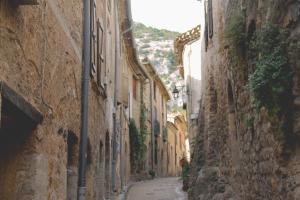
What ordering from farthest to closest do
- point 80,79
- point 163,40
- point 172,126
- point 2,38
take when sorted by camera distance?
1. point 163,40
2. point 172,126
3. point 80,79
4. point 2,38

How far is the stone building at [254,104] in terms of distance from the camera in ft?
16.4

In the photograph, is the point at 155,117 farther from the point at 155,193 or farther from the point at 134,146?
the point at 155,193

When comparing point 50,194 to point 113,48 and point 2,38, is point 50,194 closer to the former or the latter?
point 2,38

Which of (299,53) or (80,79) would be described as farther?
(80,79)

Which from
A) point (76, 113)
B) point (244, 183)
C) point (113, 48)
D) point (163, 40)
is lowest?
point (244, 183)

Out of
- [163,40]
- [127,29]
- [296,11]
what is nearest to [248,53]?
[296,11]

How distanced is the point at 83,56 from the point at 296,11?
4.10 meters

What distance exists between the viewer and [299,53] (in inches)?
183

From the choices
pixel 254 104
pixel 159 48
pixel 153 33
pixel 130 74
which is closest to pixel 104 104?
pixel 254 104

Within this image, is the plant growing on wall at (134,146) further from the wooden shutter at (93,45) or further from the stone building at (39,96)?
the stone building at (39,96)

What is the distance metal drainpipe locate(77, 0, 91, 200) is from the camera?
23.9 feet

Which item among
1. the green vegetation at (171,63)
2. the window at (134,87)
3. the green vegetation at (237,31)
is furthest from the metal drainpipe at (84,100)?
the green vegetation at (171,63)

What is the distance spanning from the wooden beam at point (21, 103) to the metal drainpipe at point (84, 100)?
2.42m

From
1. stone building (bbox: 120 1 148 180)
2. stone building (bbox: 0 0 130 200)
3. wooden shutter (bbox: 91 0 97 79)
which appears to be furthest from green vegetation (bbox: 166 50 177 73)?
stone building (bbox: 0 0 130 200)
